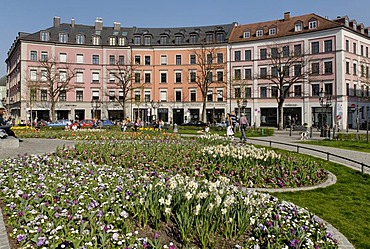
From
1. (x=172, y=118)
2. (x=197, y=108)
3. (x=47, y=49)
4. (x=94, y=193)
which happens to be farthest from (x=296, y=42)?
(x=94, y=193)

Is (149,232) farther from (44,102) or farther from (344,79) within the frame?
(44,102)

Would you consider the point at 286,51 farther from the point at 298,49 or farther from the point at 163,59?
the point at 163,59

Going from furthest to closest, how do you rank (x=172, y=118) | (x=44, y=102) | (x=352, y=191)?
(x=172, y=118), (x=44, y=102), (x=352, y=191)

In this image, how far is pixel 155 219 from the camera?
4.60 m

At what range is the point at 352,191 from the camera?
A: 27.1ft

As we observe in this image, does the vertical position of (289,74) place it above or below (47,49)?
below

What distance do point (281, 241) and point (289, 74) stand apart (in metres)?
50.6

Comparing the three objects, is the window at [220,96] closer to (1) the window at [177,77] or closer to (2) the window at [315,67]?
(1) the window at [177,77]

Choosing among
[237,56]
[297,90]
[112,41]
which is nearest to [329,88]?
[297,90]

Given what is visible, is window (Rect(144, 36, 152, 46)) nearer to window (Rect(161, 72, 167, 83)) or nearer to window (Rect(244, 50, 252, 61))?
window (Rect(161, 72, 167, 83))

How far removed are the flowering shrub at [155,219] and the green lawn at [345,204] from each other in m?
0.72

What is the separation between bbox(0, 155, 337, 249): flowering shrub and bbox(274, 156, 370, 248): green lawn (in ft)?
2.35

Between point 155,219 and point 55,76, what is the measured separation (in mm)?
54495

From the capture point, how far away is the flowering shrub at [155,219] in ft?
13.4
